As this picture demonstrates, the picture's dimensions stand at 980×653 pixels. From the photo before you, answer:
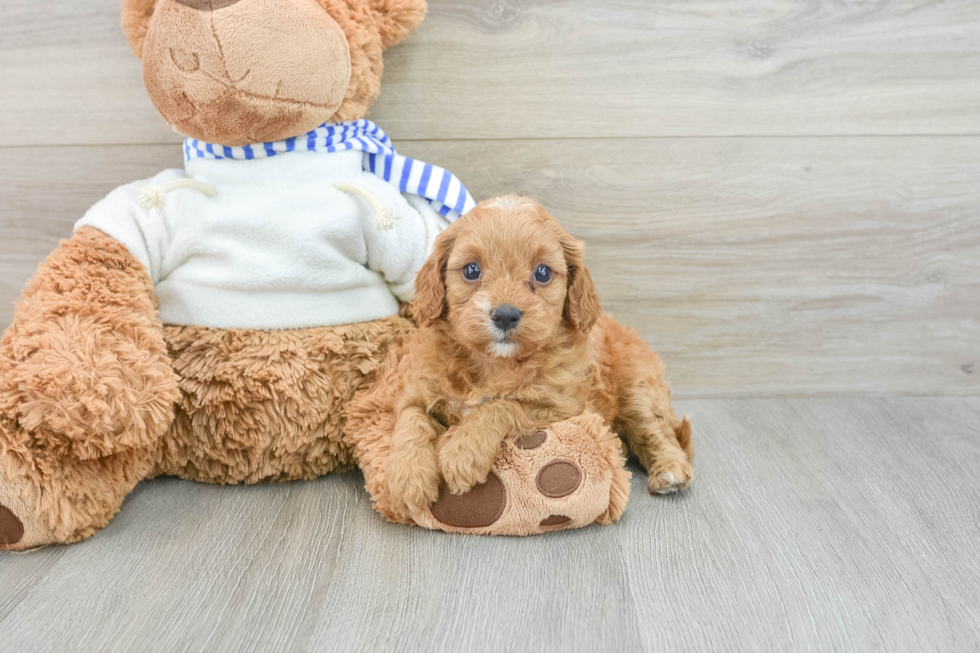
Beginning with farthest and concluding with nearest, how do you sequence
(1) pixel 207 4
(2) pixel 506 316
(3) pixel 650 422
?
(3) pixel 650 422 < (1) pixel 207 4 < (2) pixel 506 316

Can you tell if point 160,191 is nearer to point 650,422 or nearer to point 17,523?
point 17,523

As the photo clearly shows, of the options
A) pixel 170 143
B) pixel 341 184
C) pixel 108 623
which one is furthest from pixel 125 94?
pixel 108 623

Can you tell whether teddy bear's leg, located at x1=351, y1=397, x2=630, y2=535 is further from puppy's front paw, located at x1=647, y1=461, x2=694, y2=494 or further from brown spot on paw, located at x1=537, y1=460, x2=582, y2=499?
puppy's front paw, located at x1=647, y1=461, x2=694, y2=494

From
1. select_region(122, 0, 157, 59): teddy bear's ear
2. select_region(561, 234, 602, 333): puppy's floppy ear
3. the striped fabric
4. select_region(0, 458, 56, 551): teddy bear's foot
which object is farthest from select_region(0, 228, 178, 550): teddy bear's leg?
select_region(561, 234, 602, 333): puppy's floppy ear

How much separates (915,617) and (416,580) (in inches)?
31.2

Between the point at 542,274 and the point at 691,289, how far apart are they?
75 cm

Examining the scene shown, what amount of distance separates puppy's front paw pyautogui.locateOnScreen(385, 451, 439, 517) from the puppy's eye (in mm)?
367

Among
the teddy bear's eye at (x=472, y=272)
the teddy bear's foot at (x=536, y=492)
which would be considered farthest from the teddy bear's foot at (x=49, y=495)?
the teddy bear's eye at (x=472, y=272)

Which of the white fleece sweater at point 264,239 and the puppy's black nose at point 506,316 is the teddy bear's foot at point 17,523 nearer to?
the white fleece sweater at point 264,239

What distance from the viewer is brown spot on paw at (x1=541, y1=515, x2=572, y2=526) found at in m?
1.26

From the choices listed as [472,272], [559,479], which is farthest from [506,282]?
[559,479]

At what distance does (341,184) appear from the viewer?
1.40m

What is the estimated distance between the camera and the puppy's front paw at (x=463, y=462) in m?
1.20

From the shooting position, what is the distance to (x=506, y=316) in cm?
112
